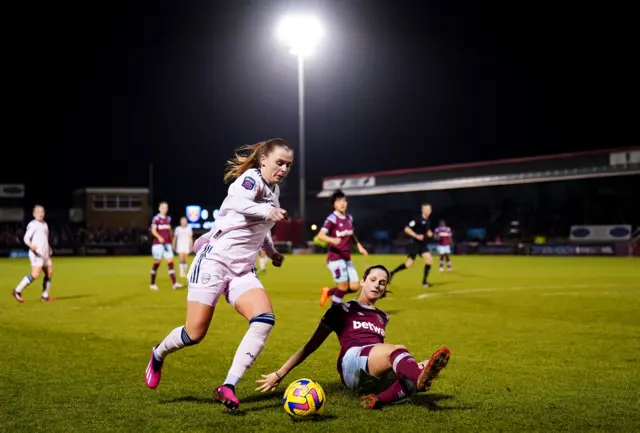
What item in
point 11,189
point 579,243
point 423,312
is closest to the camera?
point 423,312

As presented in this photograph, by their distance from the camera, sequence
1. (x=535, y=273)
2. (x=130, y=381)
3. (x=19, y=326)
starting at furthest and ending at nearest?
(x=535, y=273) → (x=19, y=326) → (x=130, y=381)

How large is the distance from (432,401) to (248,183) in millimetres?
2580

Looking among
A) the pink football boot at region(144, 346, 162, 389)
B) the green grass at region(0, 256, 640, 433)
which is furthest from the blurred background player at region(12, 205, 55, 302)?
the pink football boot at region(144, 346, 162, 389)

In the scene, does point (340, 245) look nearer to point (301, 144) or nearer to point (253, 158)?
point (253, 158)

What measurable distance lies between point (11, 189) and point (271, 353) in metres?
74.5

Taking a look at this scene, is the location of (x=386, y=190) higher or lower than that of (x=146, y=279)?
higher

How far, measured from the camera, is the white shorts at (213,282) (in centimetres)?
614

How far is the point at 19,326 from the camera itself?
12.2 meters

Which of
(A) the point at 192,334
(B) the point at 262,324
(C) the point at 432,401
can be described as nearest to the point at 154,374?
(A) the point at 192,334

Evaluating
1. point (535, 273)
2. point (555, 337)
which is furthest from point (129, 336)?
point (535, 273)

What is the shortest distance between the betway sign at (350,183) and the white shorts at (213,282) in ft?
195

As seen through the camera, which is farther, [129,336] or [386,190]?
[386,190]

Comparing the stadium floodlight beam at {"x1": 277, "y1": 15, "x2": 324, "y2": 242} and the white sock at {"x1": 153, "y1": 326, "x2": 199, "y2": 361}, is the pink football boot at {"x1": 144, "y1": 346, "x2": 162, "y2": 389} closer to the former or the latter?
the white sock at {"x1": 153, "y1": 326, "x2": 199, "y2": 361}

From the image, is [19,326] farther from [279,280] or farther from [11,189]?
[11,189]
